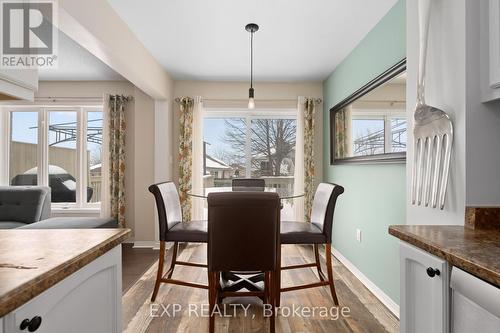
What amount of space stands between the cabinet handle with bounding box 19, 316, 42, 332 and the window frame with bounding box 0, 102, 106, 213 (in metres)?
4.18

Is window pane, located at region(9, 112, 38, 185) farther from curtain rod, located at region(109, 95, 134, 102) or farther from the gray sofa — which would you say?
curtain rod, located at region(109, 95, 134, 102)

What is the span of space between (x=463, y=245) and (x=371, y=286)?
6.64 ft

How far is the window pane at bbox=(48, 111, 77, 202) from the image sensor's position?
444cm

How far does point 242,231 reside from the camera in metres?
1.82

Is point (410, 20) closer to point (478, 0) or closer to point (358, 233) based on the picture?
point (478, 0)

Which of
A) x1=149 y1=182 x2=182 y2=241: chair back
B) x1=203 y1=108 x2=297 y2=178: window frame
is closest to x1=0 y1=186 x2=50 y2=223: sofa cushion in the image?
x1=149 y1=182 x2=182 y2=241: chair back

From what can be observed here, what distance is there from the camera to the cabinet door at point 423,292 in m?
0.91

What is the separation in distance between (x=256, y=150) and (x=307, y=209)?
1180mm

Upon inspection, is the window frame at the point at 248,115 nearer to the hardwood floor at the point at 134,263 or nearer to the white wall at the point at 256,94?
the white wall at the point at 256,94

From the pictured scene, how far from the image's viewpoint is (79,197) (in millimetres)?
4449

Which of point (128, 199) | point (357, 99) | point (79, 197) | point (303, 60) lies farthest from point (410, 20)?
point (79, 197)

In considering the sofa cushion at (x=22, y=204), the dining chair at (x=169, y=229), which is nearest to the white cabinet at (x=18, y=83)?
the dining chair at (x=169, y=229)

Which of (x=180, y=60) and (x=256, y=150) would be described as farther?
(x=256, y=150)

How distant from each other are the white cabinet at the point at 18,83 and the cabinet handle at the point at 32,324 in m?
0.74
